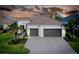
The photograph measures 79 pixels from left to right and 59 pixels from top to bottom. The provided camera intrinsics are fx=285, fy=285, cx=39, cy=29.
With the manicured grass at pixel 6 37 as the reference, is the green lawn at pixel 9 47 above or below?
below

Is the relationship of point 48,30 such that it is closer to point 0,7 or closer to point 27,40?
point 27,40

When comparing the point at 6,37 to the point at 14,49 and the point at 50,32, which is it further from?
the point at 50,32

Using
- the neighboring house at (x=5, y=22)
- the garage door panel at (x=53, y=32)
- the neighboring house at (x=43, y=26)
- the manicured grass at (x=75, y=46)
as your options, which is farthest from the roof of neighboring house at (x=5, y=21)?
the manicured grass at (x=75, y=46)

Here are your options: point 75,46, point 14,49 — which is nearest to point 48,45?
point 75,46

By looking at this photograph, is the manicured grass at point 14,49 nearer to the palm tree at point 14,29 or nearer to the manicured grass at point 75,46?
the palm tree at point 14,29
